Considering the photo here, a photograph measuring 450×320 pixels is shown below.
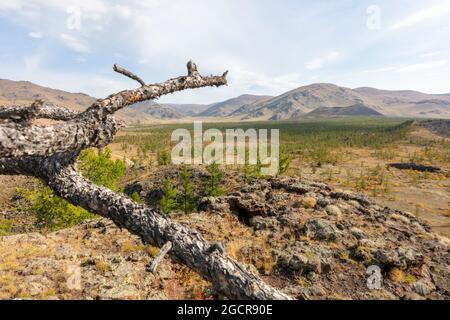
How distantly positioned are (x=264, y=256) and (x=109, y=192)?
319 inches

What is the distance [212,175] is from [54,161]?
25.2 m

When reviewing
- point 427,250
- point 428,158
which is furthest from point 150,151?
point 427,250

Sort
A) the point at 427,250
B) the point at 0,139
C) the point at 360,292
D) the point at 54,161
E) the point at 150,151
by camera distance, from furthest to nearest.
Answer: the point at 150,151, the point at 427,250, the point at 360,292, the point at 54,161, the point at 0,139

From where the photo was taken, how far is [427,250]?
13.1 meters

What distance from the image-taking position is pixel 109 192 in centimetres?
423

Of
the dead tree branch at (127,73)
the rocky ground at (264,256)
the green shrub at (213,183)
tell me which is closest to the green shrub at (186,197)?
the green shrub at (213,183)

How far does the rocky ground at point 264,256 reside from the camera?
8.71 m

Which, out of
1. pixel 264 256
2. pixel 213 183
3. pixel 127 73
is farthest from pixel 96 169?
pixel 127 73

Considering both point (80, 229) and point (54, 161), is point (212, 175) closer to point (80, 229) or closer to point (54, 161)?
point (80, 229)

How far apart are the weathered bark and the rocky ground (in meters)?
4.93

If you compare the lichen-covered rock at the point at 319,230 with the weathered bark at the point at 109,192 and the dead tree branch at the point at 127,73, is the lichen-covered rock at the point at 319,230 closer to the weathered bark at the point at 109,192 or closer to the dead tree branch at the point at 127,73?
the weathered bark at the point at 109,192

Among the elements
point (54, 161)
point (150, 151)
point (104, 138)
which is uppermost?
point (104, 138)

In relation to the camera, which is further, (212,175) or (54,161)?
(212,175)

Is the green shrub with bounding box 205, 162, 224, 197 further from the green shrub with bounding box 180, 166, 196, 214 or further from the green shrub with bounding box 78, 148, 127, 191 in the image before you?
the green shrub with bounding box 78, 148, 127, 191
